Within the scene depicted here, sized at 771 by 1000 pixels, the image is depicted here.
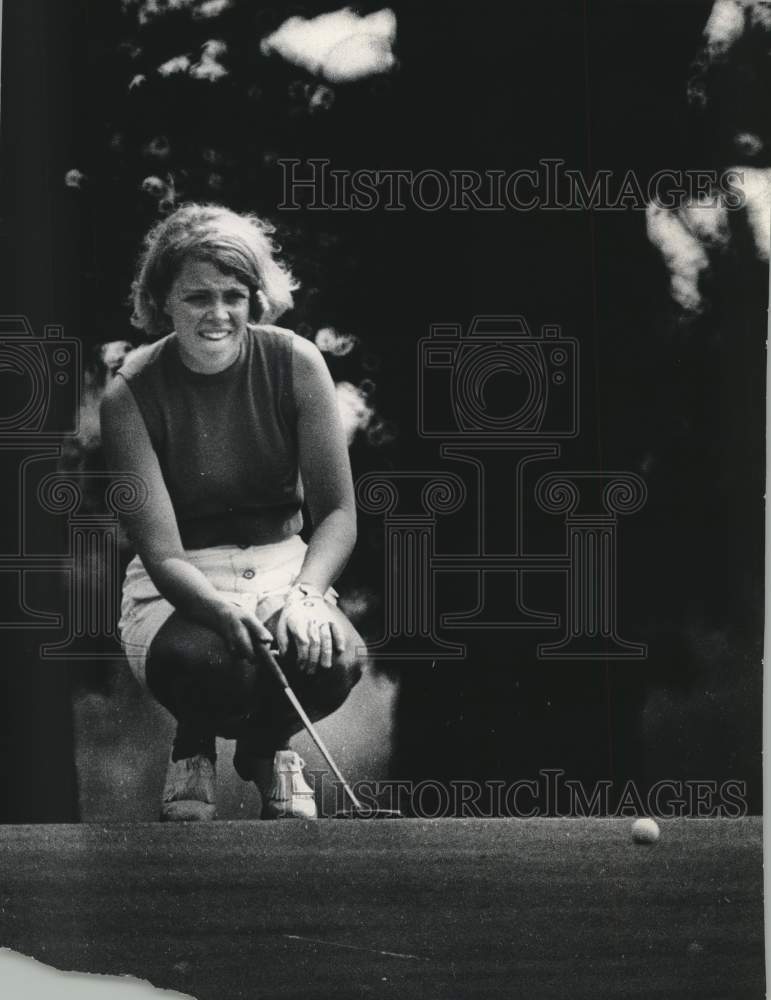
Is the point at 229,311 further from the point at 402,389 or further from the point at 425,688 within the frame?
the point at 425,688

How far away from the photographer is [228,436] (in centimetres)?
429

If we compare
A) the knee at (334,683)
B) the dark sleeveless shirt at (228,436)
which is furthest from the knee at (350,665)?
the dark sleeveless shirt at (228,436)

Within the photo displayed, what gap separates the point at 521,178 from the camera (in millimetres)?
4203

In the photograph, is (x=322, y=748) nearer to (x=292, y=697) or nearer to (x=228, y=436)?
(x=292, y=697)

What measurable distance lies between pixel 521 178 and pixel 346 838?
1773 millimetres

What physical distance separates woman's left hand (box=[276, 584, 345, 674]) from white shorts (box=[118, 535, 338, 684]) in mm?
32

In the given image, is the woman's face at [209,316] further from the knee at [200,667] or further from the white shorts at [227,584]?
the knee at [200,667]

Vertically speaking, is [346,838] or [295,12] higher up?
[295,12]

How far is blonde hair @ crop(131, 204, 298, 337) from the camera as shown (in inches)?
166

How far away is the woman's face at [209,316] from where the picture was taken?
4.26m

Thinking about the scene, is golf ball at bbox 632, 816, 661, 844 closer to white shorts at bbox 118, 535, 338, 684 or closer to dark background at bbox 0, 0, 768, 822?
dark background at bbox 0, 0, 768, 822

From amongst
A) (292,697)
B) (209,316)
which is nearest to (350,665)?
(292,697)

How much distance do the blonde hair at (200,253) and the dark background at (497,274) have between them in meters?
0.04

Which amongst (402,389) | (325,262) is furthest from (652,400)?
(325,262)
